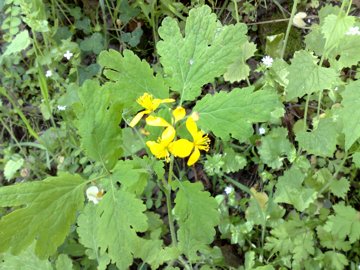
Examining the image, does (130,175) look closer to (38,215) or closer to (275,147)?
(38,215)

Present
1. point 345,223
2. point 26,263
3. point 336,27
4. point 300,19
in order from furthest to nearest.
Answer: point 300,19 < point 345,223 < point 26,263 < point 336,27

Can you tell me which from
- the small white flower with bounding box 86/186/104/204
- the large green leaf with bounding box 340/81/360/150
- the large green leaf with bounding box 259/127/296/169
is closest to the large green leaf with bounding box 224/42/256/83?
the large green leaf with bounding box 259/127/296/169

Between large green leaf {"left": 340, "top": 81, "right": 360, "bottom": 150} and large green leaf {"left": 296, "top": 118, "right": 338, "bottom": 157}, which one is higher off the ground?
large green leaf {"left": 340, "top": 81, "right": 360, "bottom": 150}

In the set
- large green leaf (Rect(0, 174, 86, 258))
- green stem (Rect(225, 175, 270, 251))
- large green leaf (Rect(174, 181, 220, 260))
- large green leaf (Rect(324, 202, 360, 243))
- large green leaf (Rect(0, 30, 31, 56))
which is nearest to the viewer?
large green leaf (Rect(0, 174, 86, 258))

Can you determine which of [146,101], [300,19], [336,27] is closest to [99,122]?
[146,101]

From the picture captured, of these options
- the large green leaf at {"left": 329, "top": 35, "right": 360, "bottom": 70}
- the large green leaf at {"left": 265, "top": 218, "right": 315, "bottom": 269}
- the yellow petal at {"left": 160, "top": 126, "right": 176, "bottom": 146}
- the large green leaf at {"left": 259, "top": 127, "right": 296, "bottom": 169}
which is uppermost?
the yellow petal at {"left": 160, "top": 126, "right": 176, "bottom": 146}

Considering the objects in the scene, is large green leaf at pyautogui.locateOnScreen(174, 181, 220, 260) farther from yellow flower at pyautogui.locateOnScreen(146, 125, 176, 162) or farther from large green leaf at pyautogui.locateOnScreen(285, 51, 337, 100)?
large green leaf at pyautogui.locateOnScreen(285, 51, 337, 100)

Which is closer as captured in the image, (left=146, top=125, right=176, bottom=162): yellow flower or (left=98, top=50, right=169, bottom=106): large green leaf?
(left=146, top=125, right=176, bottom=162): yellow flower
